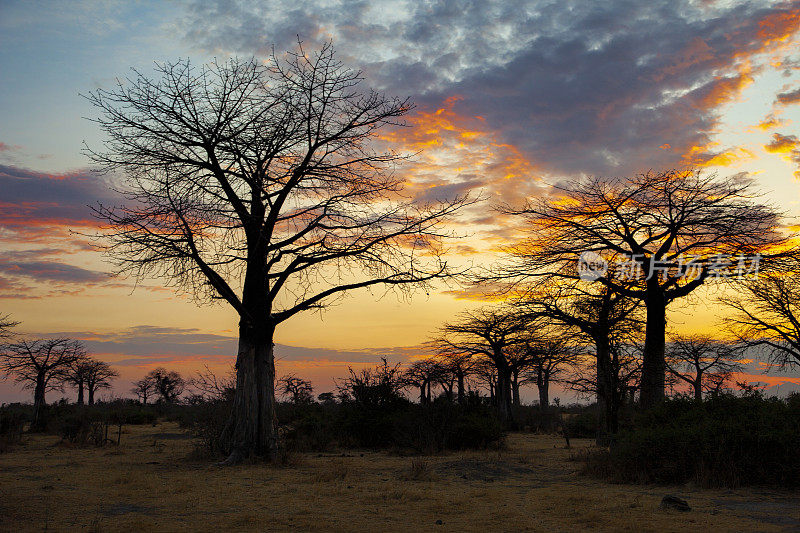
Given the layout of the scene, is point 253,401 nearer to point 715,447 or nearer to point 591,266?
point 715,447

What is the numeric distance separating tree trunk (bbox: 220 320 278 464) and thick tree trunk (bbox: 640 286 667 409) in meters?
10.7

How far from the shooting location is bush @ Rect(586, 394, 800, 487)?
10719 millimetres

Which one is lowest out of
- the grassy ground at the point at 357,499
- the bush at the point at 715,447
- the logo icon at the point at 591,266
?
the grassy ground at the point at 357,499

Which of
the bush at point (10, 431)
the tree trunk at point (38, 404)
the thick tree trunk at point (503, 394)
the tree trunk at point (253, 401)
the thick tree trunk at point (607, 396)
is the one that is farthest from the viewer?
the thick tree trunk at point (503, 394)

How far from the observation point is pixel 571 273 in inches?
797

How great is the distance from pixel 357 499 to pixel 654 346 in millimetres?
11322

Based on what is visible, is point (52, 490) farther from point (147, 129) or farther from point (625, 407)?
point (625, 407)

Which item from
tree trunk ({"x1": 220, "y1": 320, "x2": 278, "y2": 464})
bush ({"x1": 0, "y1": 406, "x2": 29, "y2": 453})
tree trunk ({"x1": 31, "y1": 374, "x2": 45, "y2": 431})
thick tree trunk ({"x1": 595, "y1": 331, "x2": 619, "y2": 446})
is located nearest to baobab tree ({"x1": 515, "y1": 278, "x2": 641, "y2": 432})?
thick tree trunk ({"x1": 595, "y1": 331, "x2": 619, "y2": 446})

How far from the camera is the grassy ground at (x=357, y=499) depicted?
8344 mm

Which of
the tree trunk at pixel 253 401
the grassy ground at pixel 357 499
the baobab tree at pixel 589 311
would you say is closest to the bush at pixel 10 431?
the grassy ground at pixel 357 499

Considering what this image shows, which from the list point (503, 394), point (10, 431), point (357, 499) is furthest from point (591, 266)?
point (10, 431)

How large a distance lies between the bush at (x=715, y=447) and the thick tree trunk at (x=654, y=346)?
380 centimetres

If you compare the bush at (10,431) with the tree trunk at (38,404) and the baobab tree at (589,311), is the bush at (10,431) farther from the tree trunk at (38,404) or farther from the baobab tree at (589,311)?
the baobab tree at (589,311)

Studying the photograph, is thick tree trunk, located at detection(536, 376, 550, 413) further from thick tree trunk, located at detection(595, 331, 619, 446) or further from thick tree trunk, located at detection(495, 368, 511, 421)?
thick tree trunk, located at detection(595, 331, 619, 446)
